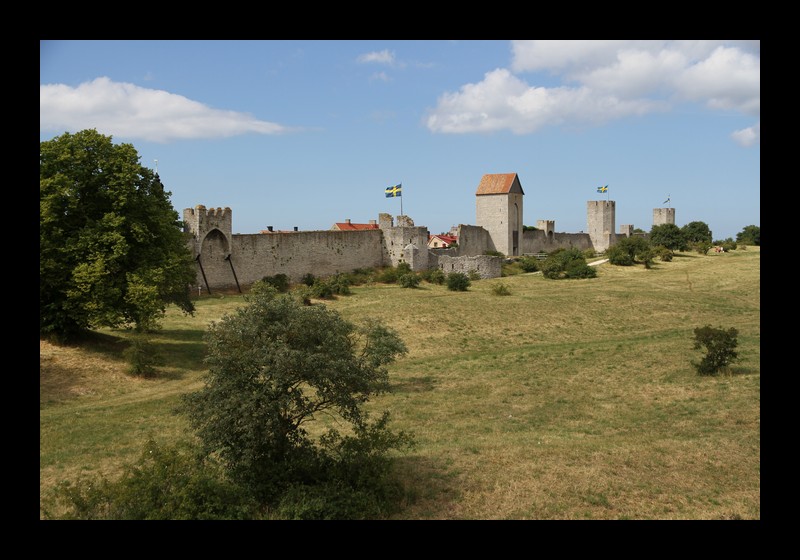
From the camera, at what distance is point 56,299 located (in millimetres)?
23250

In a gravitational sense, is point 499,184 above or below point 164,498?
above

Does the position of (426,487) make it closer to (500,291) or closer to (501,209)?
(500,291)

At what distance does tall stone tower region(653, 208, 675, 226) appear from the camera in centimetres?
9669

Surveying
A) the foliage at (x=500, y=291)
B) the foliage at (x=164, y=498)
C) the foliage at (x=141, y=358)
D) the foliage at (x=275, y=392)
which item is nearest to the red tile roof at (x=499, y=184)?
the foliage at (x=500, y=291)

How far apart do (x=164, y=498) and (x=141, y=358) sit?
13.6m

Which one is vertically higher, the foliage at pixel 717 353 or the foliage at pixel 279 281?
the foliage at pixel 279 281

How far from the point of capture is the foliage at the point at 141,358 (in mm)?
22812

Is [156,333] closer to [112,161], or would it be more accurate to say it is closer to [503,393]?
[112,161]

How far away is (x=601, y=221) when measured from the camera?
292ft

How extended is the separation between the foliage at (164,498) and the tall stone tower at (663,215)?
96107 mm

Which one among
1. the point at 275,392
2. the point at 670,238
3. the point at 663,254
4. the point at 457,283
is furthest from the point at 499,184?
the point at 275,392

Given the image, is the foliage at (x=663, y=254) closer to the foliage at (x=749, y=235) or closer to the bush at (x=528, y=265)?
the bush at (x=528, y=265)
